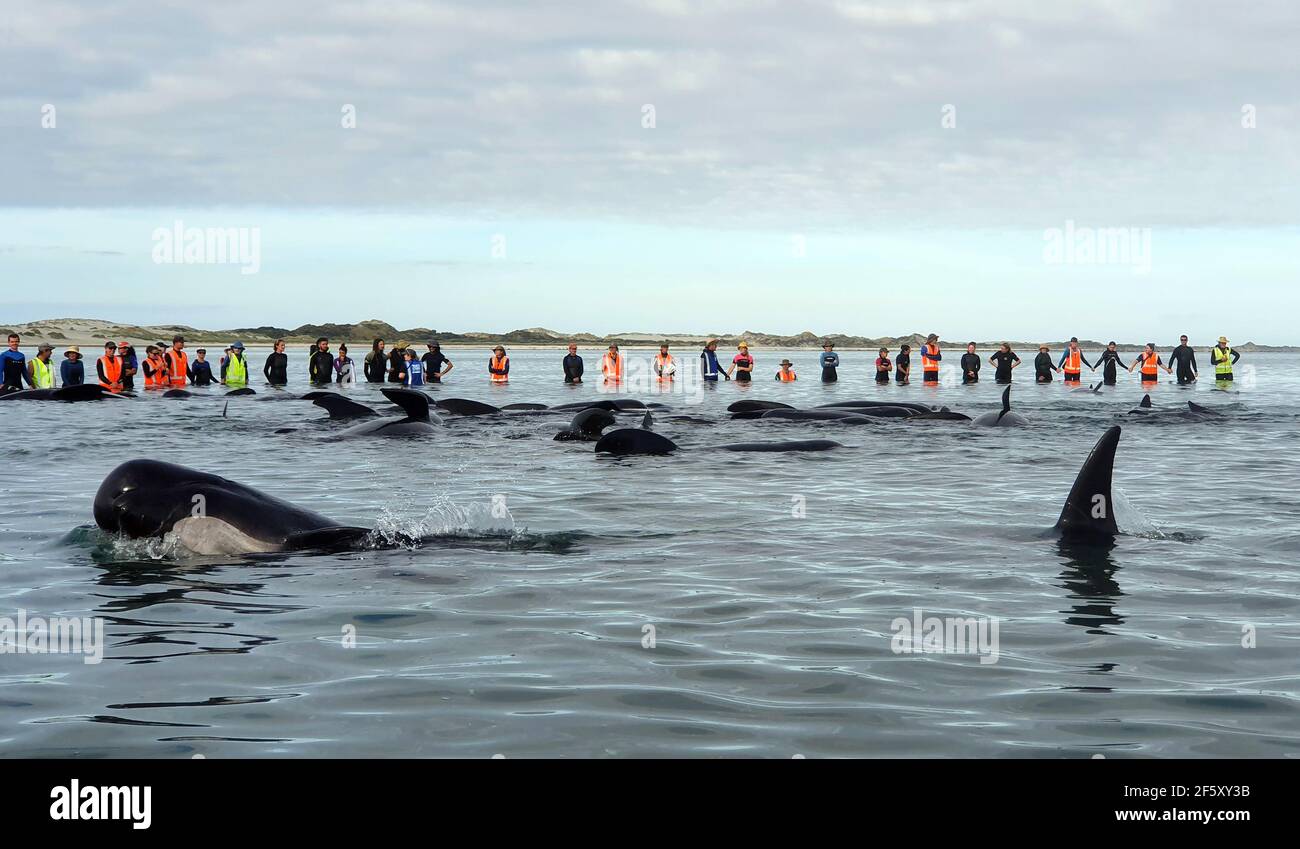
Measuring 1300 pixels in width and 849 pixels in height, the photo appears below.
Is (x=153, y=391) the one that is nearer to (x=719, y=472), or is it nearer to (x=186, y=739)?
(x=719, y=472)

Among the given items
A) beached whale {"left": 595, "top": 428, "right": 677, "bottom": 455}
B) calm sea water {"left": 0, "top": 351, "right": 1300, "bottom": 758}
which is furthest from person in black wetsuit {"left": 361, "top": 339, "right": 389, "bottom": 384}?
calm sea water {"left": 0, "top": 351, "right": 1300, "bottom": 758}

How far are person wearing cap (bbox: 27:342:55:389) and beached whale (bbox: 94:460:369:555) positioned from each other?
29304 millimetres

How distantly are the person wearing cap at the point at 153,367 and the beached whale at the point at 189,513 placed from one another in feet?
106

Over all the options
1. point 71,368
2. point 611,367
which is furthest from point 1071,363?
point 71,368

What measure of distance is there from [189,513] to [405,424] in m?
11.9

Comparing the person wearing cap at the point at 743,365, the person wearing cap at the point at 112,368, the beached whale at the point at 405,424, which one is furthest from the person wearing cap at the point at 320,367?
the beached whale at the point at 405,424

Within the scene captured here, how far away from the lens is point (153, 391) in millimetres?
37812

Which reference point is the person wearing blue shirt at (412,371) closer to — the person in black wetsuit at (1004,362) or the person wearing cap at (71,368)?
the person wearing cap at (71,368)

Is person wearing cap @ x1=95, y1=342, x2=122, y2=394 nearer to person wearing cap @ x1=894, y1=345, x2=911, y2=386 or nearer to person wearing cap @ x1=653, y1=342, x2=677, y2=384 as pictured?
person wearing cap @ x1=653, y1=342, x2=677, y2=384

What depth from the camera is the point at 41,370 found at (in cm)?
3588

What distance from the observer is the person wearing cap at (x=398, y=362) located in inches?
1583

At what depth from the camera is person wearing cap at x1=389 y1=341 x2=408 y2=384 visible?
40.2 m

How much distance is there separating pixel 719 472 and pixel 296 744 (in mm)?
10835

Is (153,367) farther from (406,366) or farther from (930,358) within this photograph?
(930,358)
